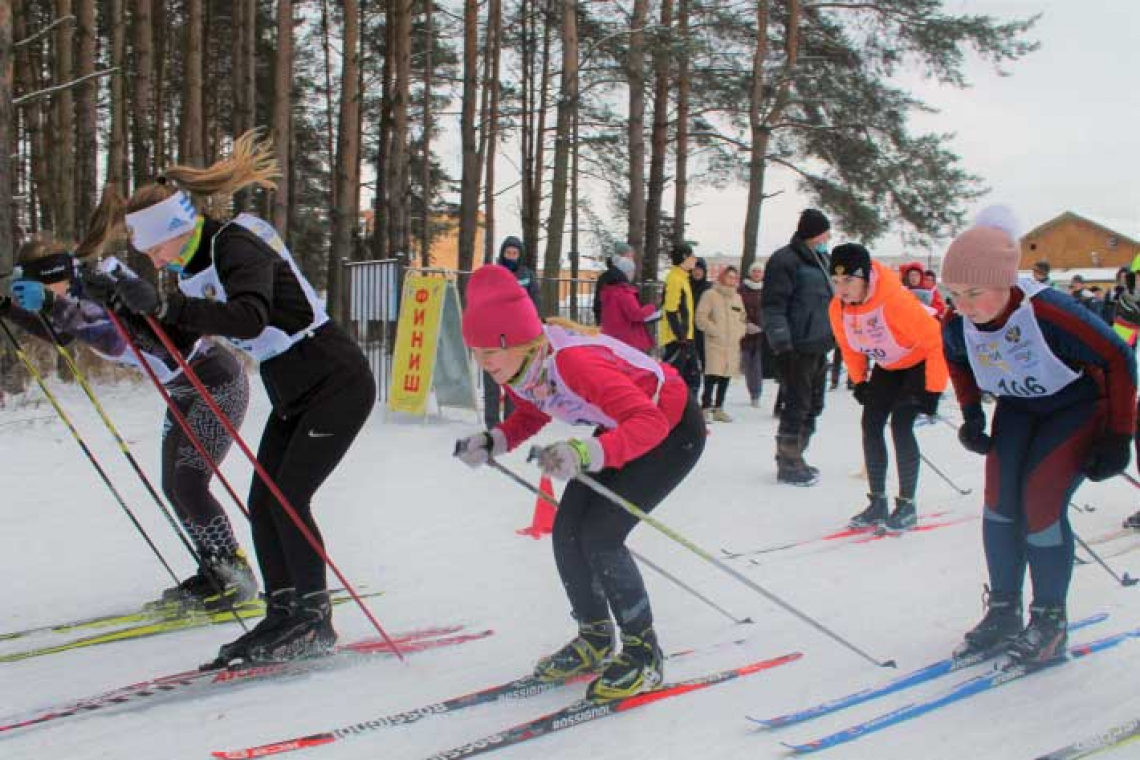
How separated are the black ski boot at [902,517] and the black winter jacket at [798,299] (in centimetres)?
154

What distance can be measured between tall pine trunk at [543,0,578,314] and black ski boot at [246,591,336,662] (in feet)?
30.6

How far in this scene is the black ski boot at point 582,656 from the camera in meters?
3.32

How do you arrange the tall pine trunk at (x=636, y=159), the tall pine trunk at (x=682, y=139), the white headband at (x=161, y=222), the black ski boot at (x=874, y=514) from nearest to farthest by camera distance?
the white headband at (x=161, y=222), the black ski boot at (x=874, y=514), the tall pine trunk at (x=636, y=159), the tall pine trunk at (x=682, y=139)

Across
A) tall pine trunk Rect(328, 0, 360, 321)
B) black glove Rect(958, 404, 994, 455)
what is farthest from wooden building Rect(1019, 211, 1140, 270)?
black glove Rect(958, 404, 994, 455)

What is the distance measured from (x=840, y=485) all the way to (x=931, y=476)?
0.84m

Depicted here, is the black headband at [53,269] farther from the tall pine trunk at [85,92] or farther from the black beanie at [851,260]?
the tall pine trunk at [85,92]

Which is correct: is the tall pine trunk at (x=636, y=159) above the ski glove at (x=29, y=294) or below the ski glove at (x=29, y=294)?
above

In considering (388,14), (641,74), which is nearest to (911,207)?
(641,74)

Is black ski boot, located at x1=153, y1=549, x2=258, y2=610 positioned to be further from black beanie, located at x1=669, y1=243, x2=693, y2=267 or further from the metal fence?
black beanie, located at x1=669, y1=243, x2=693, y2=267

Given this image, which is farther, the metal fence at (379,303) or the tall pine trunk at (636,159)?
the tall pine trunk at (636,159)

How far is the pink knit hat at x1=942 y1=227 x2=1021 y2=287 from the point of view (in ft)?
10.9

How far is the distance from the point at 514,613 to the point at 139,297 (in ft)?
6.55

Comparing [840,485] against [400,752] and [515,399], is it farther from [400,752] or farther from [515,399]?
[400,752]

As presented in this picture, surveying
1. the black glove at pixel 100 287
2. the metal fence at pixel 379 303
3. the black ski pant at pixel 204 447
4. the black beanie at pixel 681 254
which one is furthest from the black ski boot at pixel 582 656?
the black beanie at pixel 681 254
